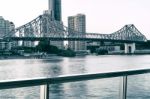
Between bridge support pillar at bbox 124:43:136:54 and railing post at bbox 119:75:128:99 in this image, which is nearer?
railing post at bbox 119:75:128:99

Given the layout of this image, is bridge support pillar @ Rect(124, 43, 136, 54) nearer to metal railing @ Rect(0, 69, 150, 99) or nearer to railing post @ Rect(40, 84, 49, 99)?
metal railing @ Rect(0, 69, 150, 99)

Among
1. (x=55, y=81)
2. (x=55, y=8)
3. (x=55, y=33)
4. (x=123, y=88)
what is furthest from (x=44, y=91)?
(x=55, y=8)

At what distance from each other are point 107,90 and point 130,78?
0.65ft

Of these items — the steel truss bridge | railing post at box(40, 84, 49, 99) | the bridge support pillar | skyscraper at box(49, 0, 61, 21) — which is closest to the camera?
railing post at box(40, 84, 49, 99)

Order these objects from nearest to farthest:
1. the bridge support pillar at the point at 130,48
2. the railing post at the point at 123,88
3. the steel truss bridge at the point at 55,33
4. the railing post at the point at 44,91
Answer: the railing post at the point at 44,91 → the railing post at the point at 123,88 → the steel truss bridge at the point at 55,33 → the bridge support pillar at the point at 130,48

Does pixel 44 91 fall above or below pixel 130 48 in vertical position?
below

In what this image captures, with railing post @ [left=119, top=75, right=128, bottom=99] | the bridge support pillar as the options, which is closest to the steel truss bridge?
the bridge support pillar

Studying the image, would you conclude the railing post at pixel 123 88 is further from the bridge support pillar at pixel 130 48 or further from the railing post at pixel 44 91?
the bridge support pillar at pixel 130 48

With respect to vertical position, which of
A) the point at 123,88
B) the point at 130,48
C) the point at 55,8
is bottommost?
the point at 123,88

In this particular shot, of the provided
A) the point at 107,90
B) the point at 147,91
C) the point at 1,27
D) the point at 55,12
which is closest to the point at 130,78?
the point at 107,90

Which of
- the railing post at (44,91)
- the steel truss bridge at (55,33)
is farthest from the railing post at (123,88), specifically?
the steel truss bridge at (55,33)

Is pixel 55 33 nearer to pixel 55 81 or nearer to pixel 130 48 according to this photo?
pixel 130 48

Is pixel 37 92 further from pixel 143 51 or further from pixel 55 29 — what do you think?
pixel 143 51

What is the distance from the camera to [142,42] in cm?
8344
